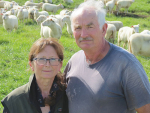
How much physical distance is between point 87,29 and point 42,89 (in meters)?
0.85

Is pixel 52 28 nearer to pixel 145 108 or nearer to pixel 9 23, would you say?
pixel 9 23

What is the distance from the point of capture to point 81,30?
7.79 feet

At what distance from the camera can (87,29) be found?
234cm

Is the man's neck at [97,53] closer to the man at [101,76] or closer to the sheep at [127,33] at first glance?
the man at [101,76]

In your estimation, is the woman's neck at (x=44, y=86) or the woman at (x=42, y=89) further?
the woman's neck at (x=44, y=86)

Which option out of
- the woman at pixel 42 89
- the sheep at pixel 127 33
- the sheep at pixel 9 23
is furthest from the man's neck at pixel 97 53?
the sheep at pixel 9 23

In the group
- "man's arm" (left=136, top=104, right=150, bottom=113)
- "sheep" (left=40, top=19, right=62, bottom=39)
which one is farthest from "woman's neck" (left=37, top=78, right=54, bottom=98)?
"sheep" (left=40, top=19, right=62, bottom=39)

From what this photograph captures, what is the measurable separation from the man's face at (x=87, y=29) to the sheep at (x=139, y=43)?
241 inches

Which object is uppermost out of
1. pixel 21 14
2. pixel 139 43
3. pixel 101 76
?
pixel 101 76

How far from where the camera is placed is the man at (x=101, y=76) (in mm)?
2115

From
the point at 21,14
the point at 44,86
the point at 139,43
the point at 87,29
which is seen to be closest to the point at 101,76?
the point at 87,29

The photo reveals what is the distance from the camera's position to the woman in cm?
226

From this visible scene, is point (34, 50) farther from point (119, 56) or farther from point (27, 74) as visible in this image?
point (27, 74)

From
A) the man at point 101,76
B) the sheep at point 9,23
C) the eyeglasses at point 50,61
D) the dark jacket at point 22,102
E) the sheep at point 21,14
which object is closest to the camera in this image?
the man at point 101,76
